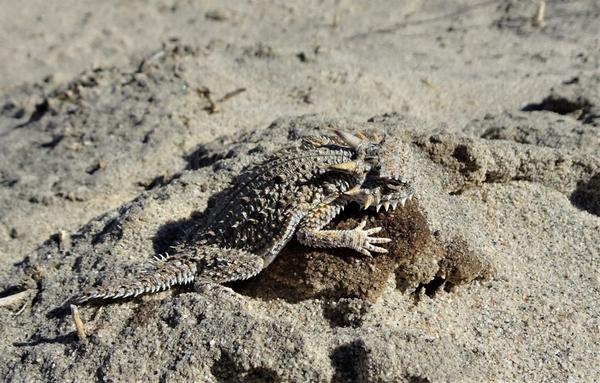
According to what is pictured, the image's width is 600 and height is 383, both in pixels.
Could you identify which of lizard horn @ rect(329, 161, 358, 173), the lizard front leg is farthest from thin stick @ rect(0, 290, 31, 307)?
lizard horn @ rect(329, 161, 358, 173)

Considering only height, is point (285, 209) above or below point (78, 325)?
above

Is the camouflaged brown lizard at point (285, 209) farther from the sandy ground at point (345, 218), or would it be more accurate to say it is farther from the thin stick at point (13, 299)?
the thin stick at point (13, 299)

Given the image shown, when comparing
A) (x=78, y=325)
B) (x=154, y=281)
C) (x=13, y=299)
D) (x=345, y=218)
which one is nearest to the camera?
(x=78, y=325)

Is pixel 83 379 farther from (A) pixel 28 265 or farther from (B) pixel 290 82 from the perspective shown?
(B) pixel 290 82

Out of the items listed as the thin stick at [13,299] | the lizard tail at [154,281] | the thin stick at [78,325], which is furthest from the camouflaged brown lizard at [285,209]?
the thin stick at [13,299]

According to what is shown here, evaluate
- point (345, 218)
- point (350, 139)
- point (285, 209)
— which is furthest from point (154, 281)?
point (350, 139)

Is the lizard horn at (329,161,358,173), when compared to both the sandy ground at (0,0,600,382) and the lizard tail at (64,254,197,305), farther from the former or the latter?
the lizard tail at (64,254,197,305)

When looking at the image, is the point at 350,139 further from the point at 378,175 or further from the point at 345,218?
the point at 345,218
